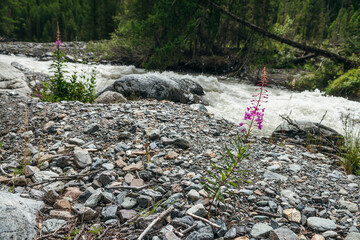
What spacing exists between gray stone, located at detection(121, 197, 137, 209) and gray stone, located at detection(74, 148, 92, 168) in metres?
1.00

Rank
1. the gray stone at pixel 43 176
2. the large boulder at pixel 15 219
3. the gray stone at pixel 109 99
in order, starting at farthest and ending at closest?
the gray stone at pixel 109 99, the gray stone at pixel 43 176, the large boulder at pixel 15 219

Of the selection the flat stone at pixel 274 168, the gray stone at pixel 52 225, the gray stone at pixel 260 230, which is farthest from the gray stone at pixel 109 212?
the flat stone at pixel 274 168

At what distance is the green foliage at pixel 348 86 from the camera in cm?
1078

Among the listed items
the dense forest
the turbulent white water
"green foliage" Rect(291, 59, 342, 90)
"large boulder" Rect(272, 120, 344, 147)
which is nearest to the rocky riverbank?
"large boulder" Rect(272, 120, 344, 147)

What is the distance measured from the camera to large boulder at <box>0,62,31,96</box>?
304 inches

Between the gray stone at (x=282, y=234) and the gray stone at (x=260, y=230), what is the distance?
0.06 metres

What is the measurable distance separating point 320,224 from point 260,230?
26.0 inches

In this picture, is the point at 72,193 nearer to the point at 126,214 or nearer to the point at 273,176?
the point at 126,214

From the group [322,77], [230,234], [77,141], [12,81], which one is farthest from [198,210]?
[322,77]

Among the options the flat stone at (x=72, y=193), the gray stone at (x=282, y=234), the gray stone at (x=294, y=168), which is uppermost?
the gray stone at (x=282, y=234)

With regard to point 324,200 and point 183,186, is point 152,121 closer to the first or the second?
point 183,186

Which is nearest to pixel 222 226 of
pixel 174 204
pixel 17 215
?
pixel 174 204

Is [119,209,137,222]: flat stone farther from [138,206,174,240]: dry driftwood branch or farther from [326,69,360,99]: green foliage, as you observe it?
[326,69,360,99]: green foliage

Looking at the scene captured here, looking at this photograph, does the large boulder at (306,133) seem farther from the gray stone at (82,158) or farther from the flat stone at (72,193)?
the flat stone at (72,193)
